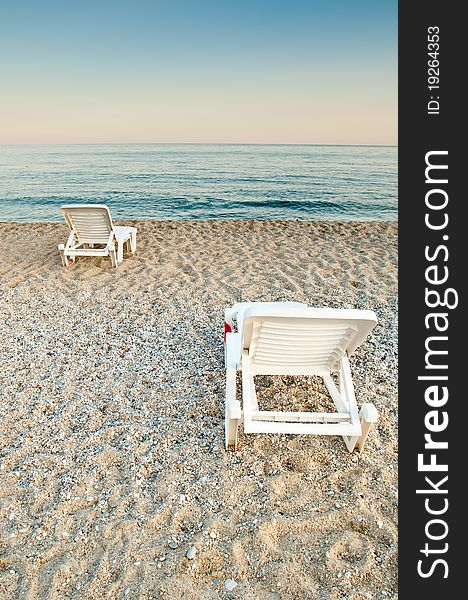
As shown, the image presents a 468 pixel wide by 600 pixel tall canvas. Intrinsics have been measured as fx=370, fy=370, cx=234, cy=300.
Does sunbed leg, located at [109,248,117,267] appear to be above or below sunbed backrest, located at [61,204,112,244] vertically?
below

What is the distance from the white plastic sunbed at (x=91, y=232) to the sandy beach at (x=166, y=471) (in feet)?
4.43

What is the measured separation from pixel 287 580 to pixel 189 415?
163 cm

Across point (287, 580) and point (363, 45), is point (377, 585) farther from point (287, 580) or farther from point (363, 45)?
point (363, 45)

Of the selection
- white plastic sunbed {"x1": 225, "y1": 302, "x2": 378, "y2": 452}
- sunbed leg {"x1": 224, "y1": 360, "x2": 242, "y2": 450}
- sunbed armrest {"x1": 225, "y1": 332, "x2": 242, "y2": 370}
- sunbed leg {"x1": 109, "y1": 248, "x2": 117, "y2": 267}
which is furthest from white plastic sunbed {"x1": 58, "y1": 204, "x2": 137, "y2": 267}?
sunbed leg {"x1": 224, "y1": 360, "x2": 242, "y2": 450}

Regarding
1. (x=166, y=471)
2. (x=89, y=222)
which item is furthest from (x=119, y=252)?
(x=166, y=471)

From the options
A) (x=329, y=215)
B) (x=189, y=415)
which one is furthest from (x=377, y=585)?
(x=329, y=215)

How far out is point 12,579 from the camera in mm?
2031

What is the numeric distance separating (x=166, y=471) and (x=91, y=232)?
5662 millimetres

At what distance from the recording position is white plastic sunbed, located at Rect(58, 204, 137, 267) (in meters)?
6.80

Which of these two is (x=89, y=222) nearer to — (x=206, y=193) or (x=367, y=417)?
(x=367, y=417)

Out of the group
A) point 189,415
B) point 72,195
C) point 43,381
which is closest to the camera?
point 189,415

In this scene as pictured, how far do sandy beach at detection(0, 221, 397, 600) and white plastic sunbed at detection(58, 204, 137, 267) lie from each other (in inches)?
53.2

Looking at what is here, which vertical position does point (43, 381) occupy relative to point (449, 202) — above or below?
below

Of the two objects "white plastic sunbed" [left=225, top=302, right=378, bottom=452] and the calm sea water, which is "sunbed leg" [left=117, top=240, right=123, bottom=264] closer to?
"white plastic sunbed" [left=225, top=302, right=378, bottom=452]
